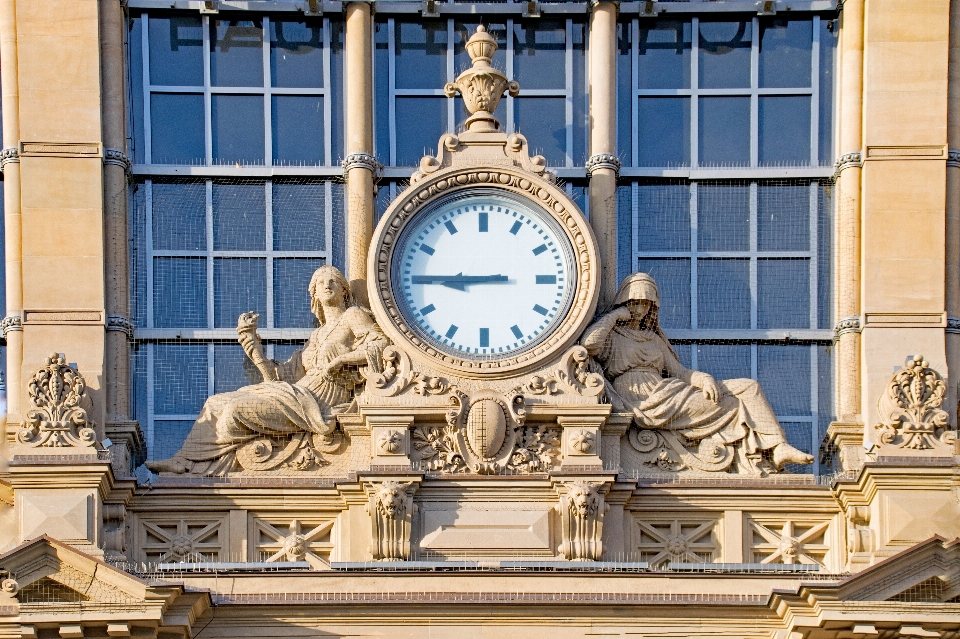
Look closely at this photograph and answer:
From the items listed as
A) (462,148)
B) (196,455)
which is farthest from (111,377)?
(462,148)

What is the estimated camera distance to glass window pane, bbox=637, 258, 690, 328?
33.9m

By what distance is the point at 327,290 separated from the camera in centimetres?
3303

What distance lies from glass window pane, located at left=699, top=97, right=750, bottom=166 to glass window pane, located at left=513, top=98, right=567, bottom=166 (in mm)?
1312

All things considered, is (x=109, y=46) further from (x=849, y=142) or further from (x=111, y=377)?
(x=849, y=142)

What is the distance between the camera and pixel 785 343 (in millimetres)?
33938

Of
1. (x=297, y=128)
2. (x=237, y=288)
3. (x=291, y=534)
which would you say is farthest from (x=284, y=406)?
(x=297, y=128)

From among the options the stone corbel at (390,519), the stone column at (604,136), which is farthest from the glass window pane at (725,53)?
the stone corbel at (390,519)

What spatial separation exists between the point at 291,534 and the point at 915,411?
18.4ft

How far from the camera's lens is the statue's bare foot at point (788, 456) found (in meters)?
32.5

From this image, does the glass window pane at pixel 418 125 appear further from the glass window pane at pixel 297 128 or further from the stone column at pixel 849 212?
the stone column at pixel 849 212

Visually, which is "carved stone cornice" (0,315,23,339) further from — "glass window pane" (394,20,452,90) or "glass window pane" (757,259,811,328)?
"glass window pane" (757,259,811,328)

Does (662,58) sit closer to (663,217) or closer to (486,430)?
(663,217)

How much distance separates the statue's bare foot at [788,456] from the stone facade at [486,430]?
0.11 m

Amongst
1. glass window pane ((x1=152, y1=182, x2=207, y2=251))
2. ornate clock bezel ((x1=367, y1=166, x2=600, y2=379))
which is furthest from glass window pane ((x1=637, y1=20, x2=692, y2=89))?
glass window pane ((x1=152, y1=182, x2=207, y2=251))
